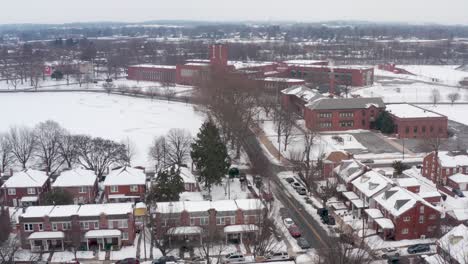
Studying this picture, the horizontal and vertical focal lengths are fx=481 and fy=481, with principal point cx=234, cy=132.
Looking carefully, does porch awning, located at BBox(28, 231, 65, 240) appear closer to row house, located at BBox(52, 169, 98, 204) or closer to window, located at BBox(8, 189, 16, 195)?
row house, located at BBox(52, 169, 98, 204)

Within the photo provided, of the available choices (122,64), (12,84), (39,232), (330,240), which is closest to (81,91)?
(12,84)

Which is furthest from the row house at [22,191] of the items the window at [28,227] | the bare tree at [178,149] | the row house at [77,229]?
the bare tree at [178,149]

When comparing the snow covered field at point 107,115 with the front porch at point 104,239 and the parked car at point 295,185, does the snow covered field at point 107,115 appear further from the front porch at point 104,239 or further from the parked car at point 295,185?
the front porch at point 104,239

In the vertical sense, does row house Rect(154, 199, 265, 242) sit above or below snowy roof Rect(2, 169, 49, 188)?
below

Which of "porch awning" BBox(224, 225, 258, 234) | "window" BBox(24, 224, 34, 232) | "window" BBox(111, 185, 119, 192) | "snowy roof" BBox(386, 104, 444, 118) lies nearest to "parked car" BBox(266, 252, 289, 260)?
"porch awning" BBox(224, 225, 258, 234)

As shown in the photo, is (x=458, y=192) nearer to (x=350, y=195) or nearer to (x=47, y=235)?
(x=350, y=195)

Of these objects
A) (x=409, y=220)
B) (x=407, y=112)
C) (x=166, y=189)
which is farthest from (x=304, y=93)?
(x=409, y=220)
